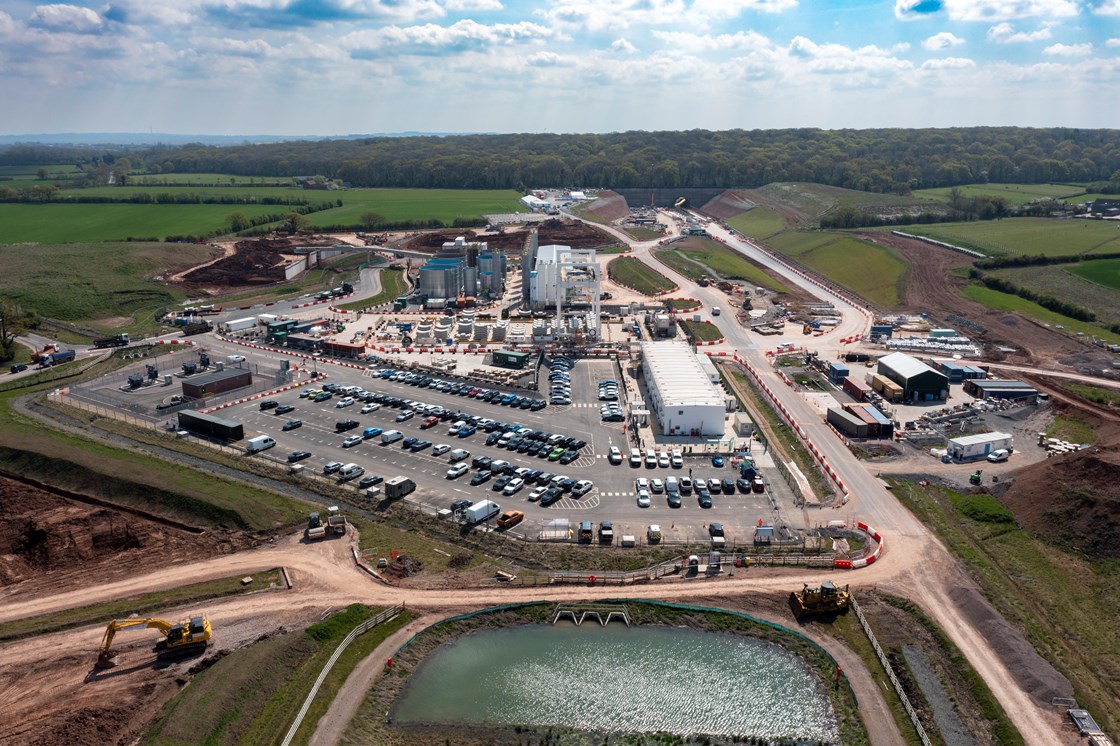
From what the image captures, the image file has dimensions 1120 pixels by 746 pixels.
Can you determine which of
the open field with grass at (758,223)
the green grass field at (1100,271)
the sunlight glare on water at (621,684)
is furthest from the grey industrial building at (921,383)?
the open field with grass at (758,223)

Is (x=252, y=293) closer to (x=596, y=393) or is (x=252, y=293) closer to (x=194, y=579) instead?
(x=596, y=393)

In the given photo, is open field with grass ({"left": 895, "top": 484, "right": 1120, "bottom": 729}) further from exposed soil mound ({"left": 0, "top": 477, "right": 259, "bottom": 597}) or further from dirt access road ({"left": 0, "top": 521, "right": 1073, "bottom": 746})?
exposed soil mound ({"left": 0, "top": 477, "right": 259, "bottom": 597})

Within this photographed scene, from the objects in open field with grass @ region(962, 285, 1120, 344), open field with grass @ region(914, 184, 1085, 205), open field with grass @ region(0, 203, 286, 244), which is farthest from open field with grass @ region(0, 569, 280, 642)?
open field with grass @ region(914, 184, 1085, 205)

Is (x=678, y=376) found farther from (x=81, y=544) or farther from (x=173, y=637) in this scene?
(x=81, y=544)

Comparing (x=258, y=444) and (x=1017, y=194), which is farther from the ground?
(x=1017, y=194)

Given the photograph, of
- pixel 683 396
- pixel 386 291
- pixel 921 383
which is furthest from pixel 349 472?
pixel 386 291

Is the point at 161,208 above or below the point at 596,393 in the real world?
above

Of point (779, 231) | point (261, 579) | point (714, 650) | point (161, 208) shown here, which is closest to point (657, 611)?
point (714, 650)
